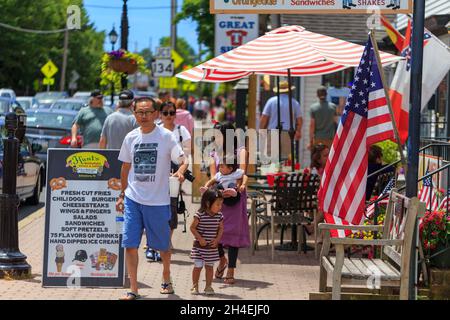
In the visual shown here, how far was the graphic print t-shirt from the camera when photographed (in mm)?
9086

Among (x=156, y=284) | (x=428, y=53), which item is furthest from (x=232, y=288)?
(x=428, y=53)

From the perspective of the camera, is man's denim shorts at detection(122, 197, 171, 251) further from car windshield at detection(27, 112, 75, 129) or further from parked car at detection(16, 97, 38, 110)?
parked car at detection(16, 97, 38, 110)

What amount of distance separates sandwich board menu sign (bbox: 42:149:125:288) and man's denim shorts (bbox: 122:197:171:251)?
595mm

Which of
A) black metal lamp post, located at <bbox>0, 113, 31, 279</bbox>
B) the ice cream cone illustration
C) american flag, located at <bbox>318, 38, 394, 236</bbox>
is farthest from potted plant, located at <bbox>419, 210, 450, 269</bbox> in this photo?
black metal lamp post, located at <bbox>0, 113, 31, 279</bbox>

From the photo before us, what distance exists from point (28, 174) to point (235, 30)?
192 inches

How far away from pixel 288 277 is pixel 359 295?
2533 millimetres

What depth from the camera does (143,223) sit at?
9172 mm

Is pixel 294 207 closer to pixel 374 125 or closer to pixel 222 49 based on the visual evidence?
pixel 374 125

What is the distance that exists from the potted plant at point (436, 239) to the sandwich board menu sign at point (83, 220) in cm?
294

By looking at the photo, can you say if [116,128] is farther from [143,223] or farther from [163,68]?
[163,68]

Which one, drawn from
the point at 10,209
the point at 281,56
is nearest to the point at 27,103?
the point at 281,56

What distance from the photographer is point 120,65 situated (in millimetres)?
19000

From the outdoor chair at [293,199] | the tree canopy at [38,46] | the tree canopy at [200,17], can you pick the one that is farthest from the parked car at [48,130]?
the tree canopy at [200,17]

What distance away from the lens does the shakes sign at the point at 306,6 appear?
1136 centimetres
